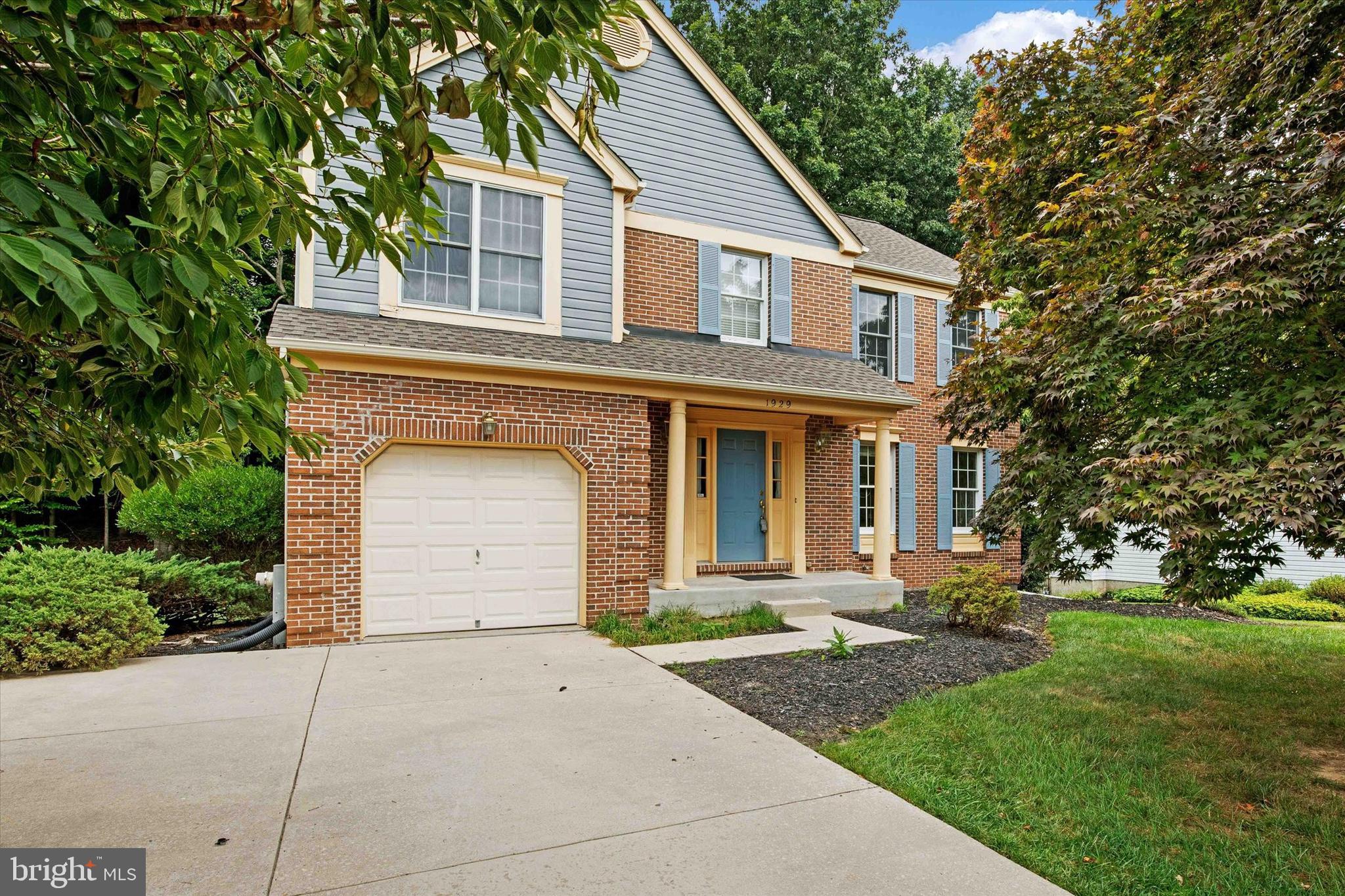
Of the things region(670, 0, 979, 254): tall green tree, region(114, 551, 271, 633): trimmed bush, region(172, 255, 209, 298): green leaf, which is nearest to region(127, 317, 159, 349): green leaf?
region(172, 255, 209, 298): green leaf

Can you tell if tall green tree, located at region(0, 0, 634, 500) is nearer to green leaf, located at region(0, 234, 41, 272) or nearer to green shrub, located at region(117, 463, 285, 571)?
green leaf, located at region(0, 234, 41, 272)

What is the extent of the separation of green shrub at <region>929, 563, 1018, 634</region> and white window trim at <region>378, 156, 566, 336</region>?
584 centimetres

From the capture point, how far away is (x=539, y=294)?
28.7 ft

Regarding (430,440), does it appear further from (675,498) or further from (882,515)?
(882,515)

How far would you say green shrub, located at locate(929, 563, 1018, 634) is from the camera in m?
8.38

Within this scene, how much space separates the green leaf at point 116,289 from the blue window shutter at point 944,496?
42.8 ft

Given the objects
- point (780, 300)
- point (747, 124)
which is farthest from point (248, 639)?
point (747, 124)

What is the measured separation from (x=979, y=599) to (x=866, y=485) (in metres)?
4.42

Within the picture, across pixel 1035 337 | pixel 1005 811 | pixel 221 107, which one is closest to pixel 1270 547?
pixel 1005 811

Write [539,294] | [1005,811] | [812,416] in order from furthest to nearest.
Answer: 1. [812,416]
2. [539,294]
3. [1005,811]

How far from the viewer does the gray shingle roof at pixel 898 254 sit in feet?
42.6

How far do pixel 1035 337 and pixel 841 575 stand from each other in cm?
610

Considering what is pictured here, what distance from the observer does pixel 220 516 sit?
1020 cm

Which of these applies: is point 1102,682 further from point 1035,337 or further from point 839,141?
point 839,141
